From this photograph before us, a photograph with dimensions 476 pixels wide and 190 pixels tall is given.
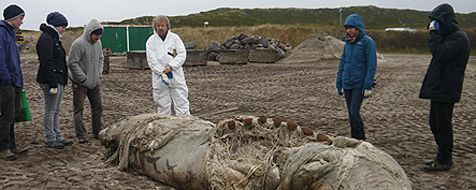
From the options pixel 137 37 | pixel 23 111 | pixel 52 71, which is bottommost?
pixel 23 111

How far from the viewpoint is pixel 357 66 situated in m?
7.17

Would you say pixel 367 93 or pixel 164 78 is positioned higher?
pixel 164 78

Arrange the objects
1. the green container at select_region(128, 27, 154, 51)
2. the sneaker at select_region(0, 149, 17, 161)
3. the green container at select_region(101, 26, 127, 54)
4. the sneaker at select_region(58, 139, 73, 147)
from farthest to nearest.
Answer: the green container at select_region(128, 27, 154, 51)
the green container at select_region(101, 26, 127, 54)
the sneaker at select_region(58, 139, 73, 147)
the sneaker at select_region(0, 149, 17, 161)

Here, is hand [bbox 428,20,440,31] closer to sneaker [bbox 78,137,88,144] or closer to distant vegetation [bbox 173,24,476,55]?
sneaker [bbox 78,137,88,144]

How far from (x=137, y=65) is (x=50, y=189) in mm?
19238

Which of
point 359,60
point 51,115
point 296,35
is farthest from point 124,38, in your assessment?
point 359,60

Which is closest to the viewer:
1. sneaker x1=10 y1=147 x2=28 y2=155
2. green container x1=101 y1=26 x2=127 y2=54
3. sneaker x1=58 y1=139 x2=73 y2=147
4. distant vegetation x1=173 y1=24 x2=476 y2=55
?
sneaker x1=10 y1=147 x2=28 y2=155

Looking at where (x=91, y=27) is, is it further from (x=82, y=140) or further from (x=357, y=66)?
(x=357, y=66)

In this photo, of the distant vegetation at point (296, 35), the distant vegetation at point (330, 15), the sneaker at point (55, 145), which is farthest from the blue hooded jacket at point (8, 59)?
the distant vegetation at point (330, 15)

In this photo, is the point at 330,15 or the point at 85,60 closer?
the point at 85,60

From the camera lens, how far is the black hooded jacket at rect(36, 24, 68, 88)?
23.4 feet

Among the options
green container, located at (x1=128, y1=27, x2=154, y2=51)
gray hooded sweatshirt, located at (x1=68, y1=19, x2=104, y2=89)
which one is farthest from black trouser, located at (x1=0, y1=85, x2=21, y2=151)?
green container, located at (x1=128, y1=27, x2=154, y2=51)

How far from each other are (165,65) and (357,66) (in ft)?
9.57

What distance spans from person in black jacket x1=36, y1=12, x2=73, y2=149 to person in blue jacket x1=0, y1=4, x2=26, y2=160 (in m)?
0.36
